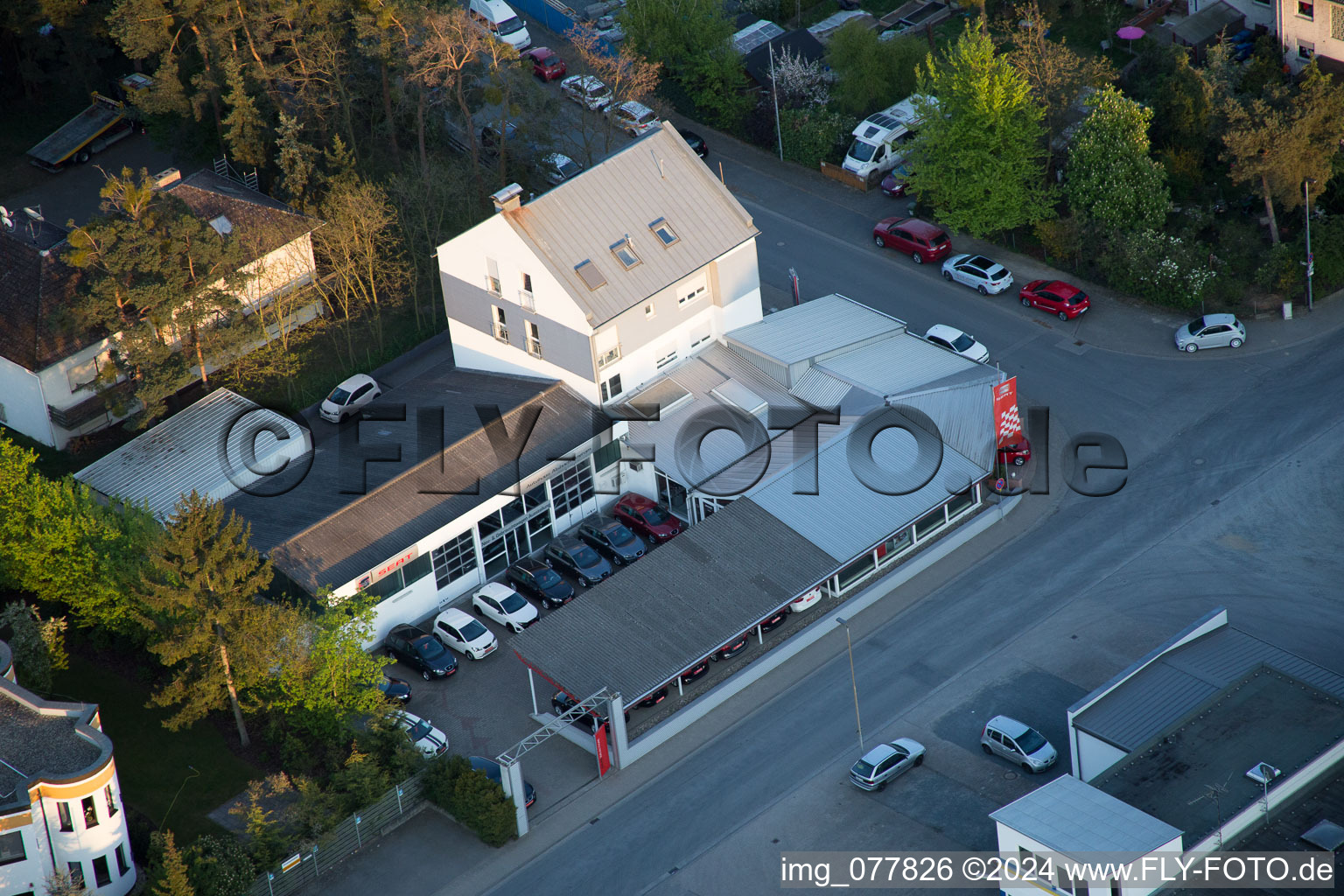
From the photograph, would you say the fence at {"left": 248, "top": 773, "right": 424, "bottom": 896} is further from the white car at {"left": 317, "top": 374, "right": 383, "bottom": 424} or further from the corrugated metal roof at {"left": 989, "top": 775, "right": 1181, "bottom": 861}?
the white car at {"left": 317, "top": 374, "right": 383, "bottom": 424}

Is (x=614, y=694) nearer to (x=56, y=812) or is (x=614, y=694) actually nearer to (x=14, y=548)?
(x=56, y=812)

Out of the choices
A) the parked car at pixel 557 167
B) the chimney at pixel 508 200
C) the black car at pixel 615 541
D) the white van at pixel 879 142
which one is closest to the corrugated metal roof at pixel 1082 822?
the black car at pixel 615 541

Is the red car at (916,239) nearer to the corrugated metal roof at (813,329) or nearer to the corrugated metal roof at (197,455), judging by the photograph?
the corrugated metal roof at (813,329)

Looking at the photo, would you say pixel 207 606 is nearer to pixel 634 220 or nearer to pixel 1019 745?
pixel 634 220

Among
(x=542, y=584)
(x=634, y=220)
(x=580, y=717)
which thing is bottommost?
(x=580, y=717)

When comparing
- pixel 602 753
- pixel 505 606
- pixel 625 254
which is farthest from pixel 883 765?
pixel 625 254
